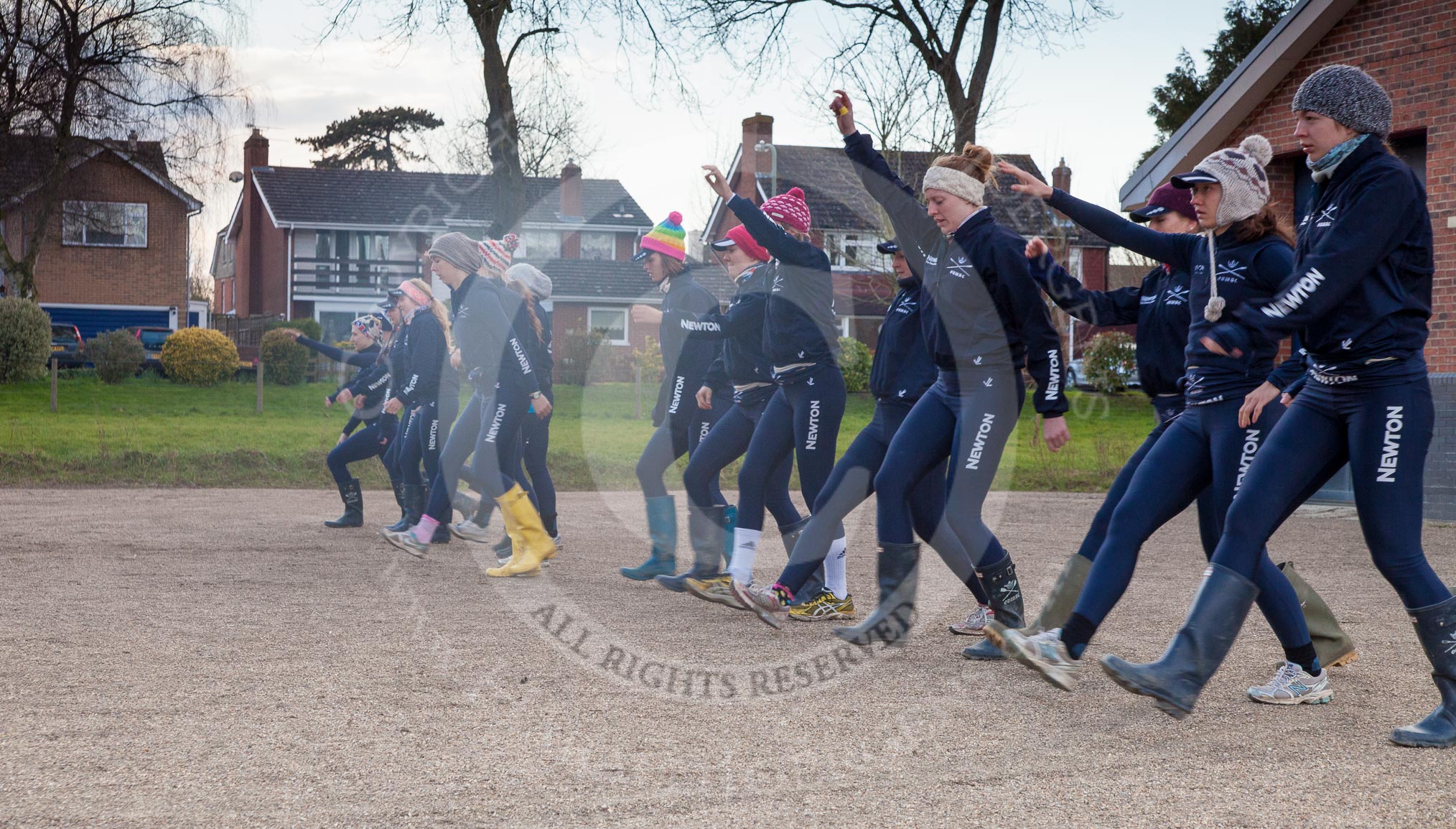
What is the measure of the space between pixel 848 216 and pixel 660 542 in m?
36.9

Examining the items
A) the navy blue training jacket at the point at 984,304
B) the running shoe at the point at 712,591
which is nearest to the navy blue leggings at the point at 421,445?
the running shoe at the point at 712,591

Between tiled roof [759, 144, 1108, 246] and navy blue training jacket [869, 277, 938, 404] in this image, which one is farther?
tiled roof [759, 144, 1108, 246]

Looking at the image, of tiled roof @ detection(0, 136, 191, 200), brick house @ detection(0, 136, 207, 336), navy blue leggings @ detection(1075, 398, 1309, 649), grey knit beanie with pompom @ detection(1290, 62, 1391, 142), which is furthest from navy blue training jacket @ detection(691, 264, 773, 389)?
brick house @ detection(0, 136, 207, 336)

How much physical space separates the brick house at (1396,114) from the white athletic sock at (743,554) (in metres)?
8.04

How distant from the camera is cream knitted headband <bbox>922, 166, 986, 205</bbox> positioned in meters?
5.51

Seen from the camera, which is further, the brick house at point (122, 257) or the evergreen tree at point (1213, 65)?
the brick house at point (122, 257)

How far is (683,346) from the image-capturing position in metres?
7.95

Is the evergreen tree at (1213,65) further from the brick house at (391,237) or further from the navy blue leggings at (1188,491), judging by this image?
the navy blue leggings at (1188,491)

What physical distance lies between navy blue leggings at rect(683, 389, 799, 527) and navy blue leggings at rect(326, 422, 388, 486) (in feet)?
13.3

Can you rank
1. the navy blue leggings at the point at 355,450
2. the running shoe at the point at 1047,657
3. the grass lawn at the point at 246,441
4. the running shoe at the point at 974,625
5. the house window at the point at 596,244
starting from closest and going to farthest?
the running shoe at the point at 1047,657 < the running shoe at the point at 974,625 < the navy blue leggings at the point at 355,450 < the grass lawn at the point at 246,441 < the house window at the point at 596,244

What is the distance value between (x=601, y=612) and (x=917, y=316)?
7.48 feet

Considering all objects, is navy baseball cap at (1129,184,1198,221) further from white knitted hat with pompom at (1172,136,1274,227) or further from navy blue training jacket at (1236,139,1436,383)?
navy blue training jacket at (1236,139,1436,383)

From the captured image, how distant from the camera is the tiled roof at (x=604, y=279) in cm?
4806

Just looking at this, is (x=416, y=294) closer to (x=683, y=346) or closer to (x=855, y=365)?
(x=683, y=346)
